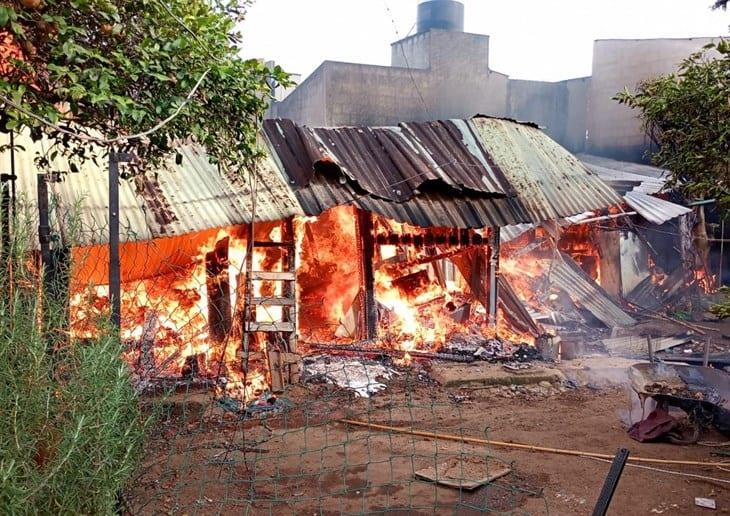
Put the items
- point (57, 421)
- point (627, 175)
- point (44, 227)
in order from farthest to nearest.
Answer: point (627, 175), point (44, 227), point (57, 421)

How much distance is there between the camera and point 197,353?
10297 mm

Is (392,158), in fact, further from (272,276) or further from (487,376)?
(487,376)

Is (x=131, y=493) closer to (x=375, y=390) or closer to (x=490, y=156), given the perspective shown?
(x=375, y=390)

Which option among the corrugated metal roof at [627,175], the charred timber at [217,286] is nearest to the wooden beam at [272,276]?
the charred timber at [217,286]

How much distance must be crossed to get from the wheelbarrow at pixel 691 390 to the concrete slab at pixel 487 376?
231cm

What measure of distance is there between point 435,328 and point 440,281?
138 cm

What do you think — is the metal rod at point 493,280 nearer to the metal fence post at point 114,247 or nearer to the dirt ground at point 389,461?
the dirt ground at point 389,461

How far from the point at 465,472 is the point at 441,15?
27313 millimetres

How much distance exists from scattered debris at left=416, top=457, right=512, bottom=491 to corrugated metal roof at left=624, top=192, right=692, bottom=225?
12.5m

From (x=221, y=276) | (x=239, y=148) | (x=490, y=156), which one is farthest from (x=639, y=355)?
(x=239, y=148)

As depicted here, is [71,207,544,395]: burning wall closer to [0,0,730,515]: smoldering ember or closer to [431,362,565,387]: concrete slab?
[0,0,730,515]: smoldering ember

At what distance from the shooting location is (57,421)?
3754 mm

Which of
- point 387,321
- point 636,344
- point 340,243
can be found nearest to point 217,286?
point 340,243

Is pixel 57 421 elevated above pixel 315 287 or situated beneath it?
elevated above
